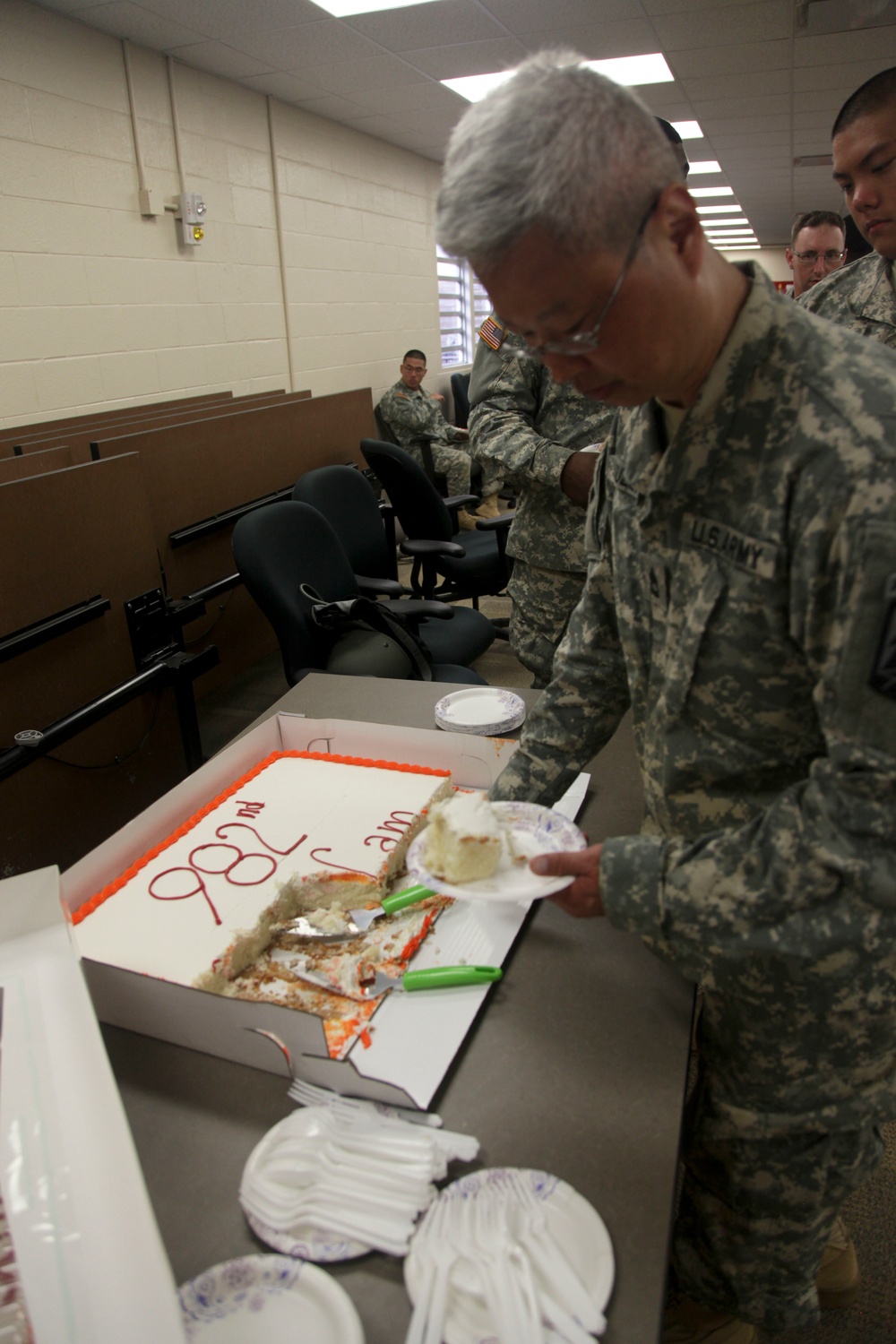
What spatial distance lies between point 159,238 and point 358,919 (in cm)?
371

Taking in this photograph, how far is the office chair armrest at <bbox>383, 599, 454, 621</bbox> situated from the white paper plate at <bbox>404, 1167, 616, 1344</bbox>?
182 cm

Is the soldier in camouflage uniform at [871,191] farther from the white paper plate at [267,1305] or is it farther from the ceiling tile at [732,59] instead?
the ceiling tile at [732,59]

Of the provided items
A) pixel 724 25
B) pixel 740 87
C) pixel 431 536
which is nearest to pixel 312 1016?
pixel 431 536

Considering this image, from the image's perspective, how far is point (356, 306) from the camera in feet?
18.1

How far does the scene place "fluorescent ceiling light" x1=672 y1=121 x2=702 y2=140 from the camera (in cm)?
538

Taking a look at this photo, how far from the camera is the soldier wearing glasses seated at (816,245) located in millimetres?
3336

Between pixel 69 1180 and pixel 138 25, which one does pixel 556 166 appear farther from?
pixel 138 25

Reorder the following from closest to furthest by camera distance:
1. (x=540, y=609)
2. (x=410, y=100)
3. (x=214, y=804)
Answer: (x=214, y=804) < (x=540, y=609) < (x=410, y=100)

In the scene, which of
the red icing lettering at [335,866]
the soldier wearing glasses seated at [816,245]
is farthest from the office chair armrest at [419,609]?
the soldier wearing glasses seated at [816,245]

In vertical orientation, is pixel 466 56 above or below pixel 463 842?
above

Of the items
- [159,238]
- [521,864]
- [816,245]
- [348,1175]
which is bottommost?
[348,1175]

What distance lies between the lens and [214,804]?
118 cm

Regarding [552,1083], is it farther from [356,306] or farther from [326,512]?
[356,306]

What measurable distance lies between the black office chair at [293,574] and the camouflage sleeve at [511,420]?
54 cm
